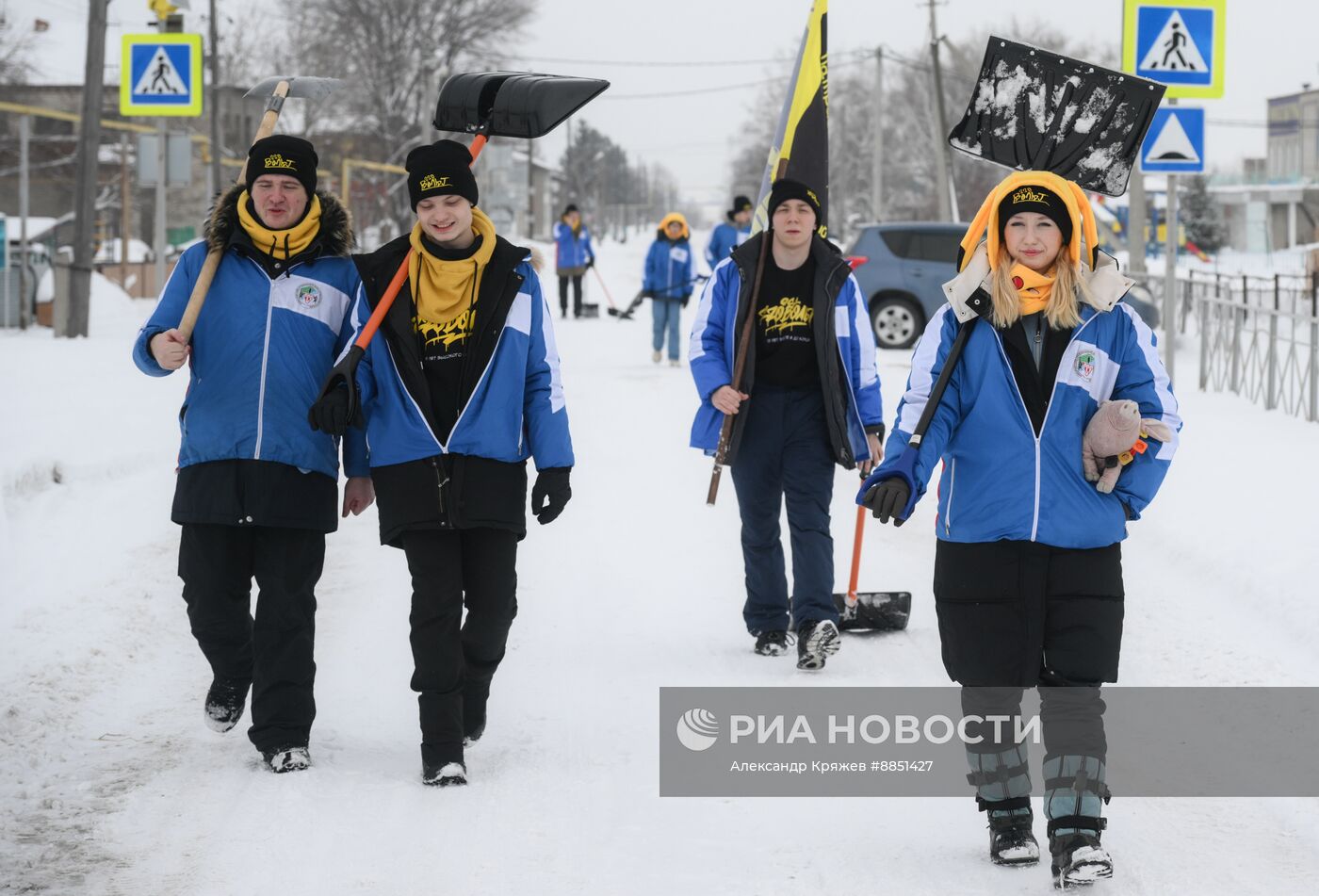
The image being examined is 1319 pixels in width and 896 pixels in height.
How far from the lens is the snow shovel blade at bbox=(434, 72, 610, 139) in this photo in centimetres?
521

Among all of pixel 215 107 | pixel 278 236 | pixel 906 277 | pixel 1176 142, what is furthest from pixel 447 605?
pixel 215 107

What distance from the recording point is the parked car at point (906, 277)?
2152 centimetres

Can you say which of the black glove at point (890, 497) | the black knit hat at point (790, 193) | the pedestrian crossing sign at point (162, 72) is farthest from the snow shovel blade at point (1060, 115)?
the pedestrian crossing sign at point (162, 72)

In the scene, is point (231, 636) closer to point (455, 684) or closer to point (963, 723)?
point (455, 684)

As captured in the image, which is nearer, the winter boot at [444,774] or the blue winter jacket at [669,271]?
the winter boot at [444,774]

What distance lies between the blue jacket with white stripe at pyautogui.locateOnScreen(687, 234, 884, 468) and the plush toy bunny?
7.18 ft

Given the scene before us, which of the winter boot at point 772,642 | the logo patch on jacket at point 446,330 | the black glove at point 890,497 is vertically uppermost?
the logo patch on jacket at point 446,330

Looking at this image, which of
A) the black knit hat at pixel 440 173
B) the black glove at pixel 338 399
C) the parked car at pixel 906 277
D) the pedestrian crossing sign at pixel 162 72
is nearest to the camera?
the black glove at pixel 338 399

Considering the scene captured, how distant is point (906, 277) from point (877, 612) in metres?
15.0

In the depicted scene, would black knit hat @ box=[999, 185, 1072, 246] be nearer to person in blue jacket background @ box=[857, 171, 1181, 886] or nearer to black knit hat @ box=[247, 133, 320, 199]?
person in blue jacket background @ box=[857, 171, 1181, 886]

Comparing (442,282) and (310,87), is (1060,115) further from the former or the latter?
(310,87)

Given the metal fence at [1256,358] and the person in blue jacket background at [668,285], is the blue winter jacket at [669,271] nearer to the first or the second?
the person in blue jacket background at [668,285]

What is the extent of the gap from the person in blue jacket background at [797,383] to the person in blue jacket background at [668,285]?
11.9 m

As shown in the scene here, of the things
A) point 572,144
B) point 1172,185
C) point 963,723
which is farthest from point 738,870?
point 572,144
